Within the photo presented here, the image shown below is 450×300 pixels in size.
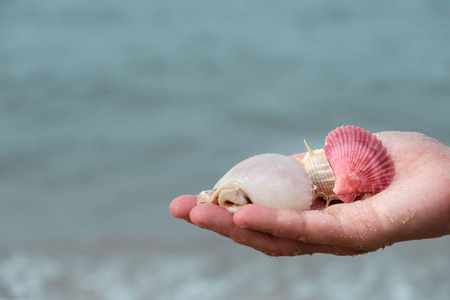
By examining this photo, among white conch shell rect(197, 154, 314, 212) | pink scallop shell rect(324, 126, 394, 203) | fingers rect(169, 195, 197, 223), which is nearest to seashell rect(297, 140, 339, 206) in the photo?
pink scallop shell rect(324, 126, 394, 203)

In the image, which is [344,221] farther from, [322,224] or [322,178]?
[322,178]

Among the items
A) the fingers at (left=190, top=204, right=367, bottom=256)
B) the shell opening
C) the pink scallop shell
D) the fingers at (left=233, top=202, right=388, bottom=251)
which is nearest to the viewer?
the fingers at (left=233, top=202, right=388, bottom=251)

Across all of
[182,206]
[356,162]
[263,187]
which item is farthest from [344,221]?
[182,206]

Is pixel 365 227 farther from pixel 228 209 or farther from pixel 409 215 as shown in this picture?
pixel 228 209

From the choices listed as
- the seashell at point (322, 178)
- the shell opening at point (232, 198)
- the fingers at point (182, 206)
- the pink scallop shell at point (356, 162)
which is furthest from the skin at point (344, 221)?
the seashell at point (322, 178)

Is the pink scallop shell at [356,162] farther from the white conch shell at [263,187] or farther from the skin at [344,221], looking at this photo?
the white conch shell at [263,187]

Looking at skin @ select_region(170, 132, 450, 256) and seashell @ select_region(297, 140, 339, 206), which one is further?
seashell @ select_region(297, 140, 339, 206)

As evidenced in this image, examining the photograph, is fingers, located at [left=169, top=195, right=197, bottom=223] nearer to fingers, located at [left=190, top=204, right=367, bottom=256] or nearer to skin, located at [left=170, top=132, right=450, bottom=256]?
skin, located at [left=170, top=132, right=450, bottom=256]
